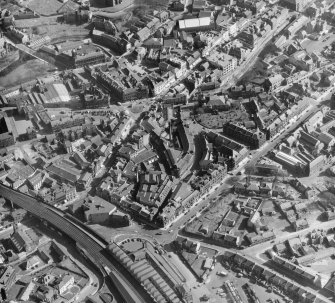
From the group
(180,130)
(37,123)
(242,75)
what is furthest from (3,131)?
(242,75)

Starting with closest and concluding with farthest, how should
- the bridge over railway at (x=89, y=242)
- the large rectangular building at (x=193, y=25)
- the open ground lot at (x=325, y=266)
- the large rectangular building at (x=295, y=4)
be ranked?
1. the bridge over railway at (x=89, y=242)
2. the open ground lot at (x=325, y=266)
3. the large rectangular building at (x=193, y=25)
4. the large rectangular building at (x=295, y=4)

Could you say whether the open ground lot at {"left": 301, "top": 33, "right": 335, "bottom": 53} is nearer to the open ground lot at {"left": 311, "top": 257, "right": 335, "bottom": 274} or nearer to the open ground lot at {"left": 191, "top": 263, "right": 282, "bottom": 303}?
the open ground lot at {"left": 311, "top": 257, "right": 335, "bottom": 274}

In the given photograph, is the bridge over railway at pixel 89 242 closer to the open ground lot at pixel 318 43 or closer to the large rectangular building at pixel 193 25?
the large rectangular building at pixel 193 25

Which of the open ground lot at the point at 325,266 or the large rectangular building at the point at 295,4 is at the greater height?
the large rectangular building at the point at 295,4

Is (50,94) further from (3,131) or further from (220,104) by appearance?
(220,104)

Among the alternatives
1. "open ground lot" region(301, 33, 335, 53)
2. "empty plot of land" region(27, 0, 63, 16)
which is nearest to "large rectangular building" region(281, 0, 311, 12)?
"open ground lot" region(301, 33, 335, 53)

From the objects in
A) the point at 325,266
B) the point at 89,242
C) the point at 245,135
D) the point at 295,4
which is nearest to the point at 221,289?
the point at 325,266

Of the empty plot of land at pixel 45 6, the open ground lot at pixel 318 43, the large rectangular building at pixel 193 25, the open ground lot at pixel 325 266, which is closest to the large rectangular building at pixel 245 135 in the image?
the open ground lot at pixel 325 266
